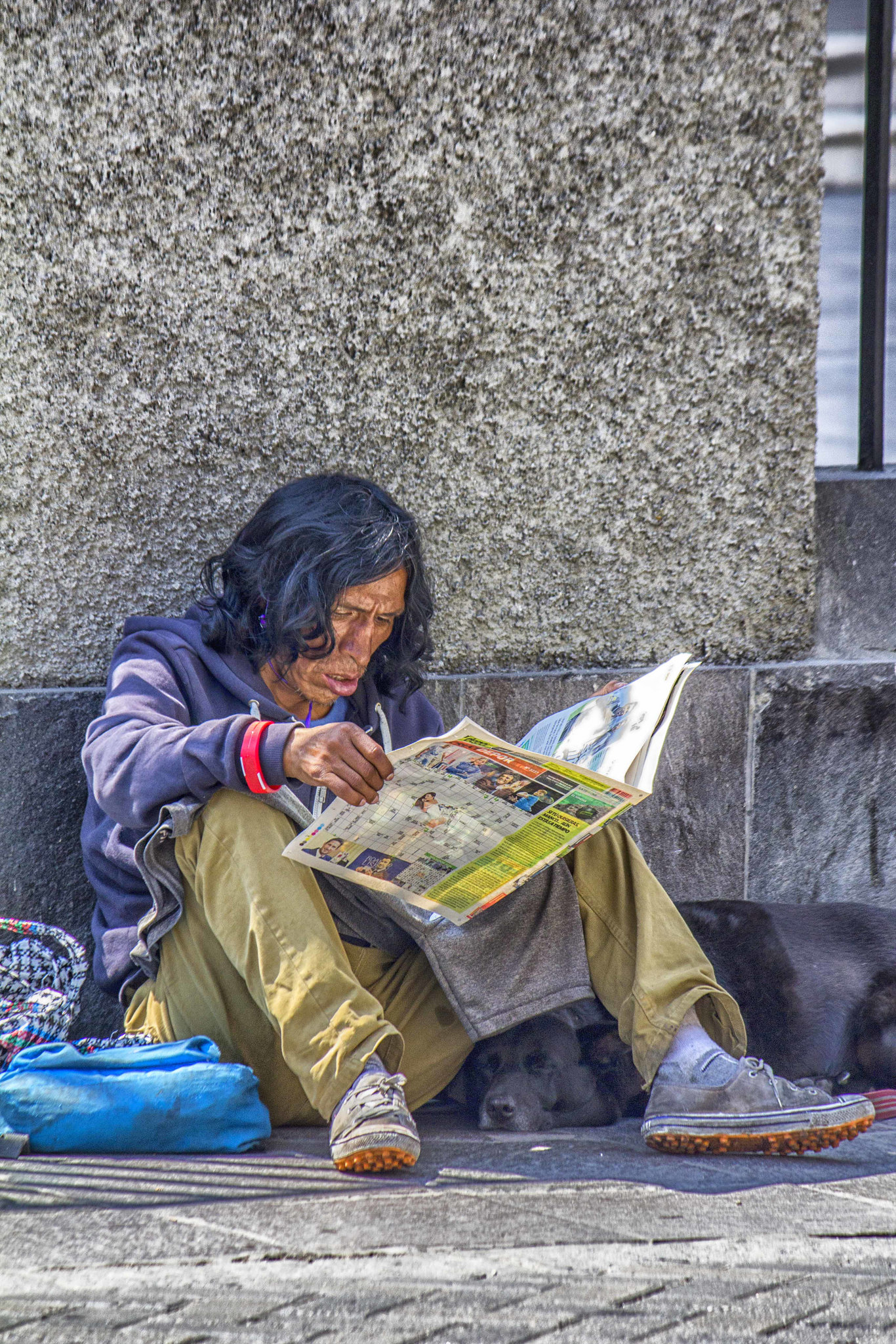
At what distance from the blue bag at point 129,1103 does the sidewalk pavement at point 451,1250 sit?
5 cm

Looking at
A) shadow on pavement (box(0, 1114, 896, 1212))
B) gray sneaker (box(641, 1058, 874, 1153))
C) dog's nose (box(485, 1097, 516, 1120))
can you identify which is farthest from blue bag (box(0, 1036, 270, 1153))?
gray sneaker (box(641, 1058, 874, 1153))

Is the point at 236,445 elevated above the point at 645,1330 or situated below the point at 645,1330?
above

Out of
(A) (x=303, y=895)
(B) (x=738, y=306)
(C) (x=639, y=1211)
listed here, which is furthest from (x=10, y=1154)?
(B) (x=738, y=306)

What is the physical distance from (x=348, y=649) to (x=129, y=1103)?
3.38 feet

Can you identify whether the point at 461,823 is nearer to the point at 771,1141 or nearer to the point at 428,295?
the point at 771,1141

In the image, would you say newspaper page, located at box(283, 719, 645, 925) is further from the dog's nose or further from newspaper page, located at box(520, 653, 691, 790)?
the dog's nose

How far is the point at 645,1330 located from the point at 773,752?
6.43 feet

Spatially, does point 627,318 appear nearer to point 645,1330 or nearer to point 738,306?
point 738,306

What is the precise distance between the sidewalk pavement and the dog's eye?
25 centimetres

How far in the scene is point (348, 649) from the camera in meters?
2.54

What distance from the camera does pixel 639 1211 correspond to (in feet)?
5.58

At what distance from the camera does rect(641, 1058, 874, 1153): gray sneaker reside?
197cm

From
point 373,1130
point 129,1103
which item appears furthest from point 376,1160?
point 129,1103

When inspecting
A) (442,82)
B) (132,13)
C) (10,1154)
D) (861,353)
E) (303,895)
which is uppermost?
(132,13)
